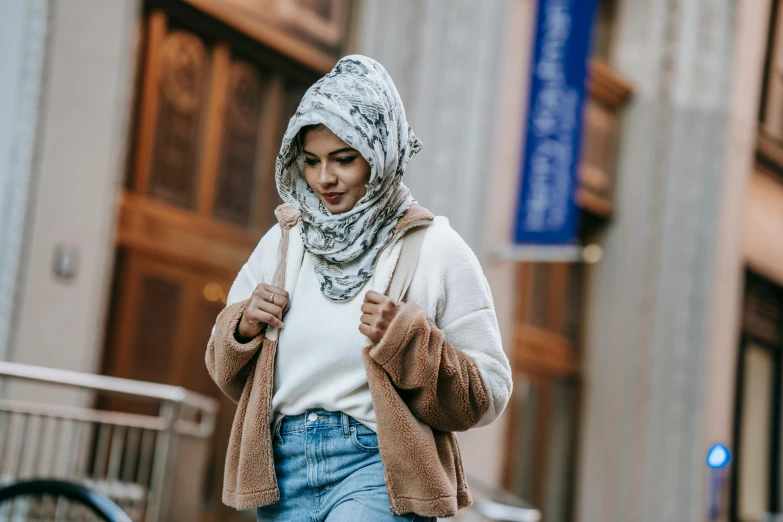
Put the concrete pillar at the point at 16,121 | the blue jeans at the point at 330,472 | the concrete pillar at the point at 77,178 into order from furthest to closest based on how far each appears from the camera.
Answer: the concrete pillar at the point at 77,178
the concrete pillar at the point at 16,121
the blue jeans at the point at 330,472

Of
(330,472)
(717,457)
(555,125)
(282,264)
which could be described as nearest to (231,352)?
(282,264)

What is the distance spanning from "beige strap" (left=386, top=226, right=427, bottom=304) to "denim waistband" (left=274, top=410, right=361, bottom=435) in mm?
298

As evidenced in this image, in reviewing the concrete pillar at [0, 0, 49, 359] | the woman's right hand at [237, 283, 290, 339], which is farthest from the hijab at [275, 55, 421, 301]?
the concrete pillar at [0, 0, 49, 359]

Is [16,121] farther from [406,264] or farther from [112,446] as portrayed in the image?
[406,264]

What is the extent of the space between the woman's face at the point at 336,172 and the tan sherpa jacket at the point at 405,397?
0.46 ft

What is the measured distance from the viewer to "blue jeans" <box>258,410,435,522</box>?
2684mm

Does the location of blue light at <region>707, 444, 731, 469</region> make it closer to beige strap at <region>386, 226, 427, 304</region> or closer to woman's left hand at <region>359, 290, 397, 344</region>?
beige strap at <region>386, 226, 427, 304</region>

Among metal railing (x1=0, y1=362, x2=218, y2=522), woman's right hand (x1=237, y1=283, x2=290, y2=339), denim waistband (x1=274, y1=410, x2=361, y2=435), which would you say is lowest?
metal railing (x1=0, y1=362, x2=218, y2=522)

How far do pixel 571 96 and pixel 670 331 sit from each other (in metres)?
5.17

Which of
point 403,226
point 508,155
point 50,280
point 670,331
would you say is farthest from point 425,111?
point 403,226

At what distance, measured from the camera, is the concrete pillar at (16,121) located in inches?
284

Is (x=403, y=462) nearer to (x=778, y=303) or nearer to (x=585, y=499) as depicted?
(x=585, y=499)

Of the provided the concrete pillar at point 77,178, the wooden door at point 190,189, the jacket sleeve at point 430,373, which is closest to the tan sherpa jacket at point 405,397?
the jacket sleeve at point 430,373

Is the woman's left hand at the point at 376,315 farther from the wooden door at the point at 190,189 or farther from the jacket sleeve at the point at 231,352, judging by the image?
the wooden door at the point at 190,189
